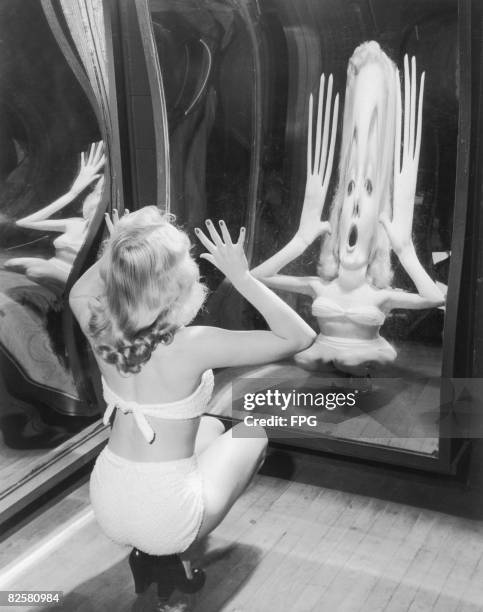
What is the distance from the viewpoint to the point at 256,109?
2.19 meters

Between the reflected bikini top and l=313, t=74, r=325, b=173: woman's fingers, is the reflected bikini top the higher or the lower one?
the lower one

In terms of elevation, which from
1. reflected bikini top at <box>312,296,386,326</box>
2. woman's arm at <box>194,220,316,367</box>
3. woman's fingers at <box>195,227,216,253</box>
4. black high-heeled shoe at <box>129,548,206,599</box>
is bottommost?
black high-heeled shoe at <box>129,548,206,599</box>

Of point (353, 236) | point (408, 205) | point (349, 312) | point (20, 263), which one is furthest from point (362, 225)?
point (20, 263)

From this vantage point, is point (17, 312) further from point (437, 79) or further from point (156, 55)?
point (437, 79)

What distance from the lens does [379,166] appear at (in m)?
2.04

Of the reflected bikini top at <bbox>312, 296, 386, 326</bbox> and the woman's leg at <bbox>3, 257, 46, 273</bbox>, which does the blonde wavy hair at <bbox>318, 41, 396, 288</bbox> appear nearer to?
the reflected bikini top at <bbox>312, 296, 386, 326</bbox>

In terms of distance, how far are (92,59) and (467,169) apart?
1.25 m

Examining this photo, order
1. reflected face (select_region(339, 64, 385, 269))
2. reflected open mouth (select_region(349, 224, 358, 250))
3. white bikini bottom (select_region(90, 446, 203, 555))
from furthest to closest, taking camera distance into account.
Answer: reflected open mouth (select_region(349, 224, 358, 250))
reflected face (select_region(339, 64, 385, 269))
white bikini bottom (select_region(90, 446, 203, 555))

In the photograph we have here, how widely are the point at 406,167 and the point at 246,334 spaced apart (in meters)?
0.75

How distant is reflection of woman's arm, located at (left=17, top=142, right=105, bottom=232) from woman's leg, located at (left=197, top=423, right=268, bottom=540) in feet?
2.98

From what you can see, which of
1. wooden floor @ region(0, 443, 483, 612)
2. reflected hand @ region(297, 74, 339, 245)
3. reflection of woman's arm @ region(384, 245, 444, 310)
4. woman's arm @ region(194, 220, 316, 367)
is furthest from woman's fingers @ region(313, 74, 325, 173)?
wooden floor @ region(0, 443, 483, 612)

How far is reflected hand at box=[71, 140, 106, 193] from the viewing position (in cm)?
234

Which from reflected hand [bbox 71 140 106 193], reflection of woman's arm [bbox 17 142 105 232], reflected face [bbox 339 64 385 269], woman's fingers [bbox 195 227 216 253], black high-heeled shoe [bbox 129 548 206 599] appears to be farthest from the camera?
reflected hand [bbox 71 140 106 193]

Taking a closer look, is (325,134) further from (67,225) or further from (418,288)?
(67,225)
